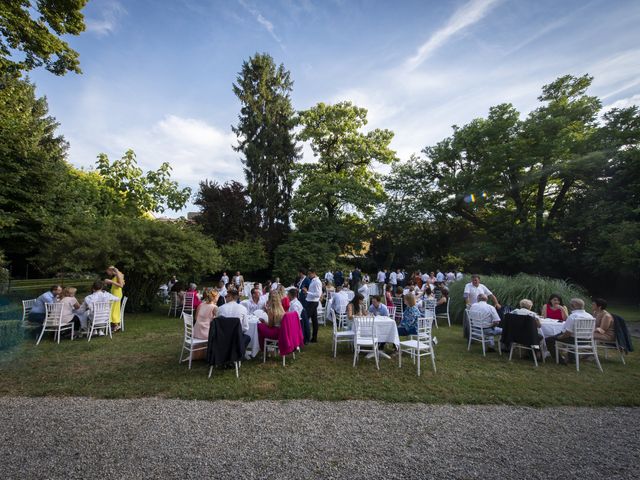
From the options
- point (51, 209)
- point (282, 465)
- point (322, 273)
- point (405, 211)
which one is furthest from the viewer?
point (405, 211)

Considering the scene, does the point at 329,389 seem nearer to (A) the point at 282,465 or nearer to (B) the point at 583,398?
(A) the point at 282,465

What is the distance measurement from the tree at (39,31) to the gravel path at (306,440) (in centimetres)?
1009

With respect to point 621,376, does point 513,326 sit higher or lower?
higher

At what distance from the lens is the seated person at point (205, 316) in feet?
19.3

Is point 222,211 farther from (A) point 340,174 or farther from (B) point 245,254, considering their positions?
(A) point 340,174

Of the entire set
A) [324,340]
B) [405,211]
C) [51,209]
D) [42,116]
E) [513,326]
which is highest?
[42,116]

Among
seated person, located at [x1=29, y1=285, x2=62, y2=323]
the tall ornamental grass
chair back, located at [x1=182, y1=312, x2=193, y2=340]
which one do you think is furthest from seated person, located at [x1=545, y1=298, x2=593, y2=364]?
seated person, located at [x1=29, y1=285, x2=62, y2=323]

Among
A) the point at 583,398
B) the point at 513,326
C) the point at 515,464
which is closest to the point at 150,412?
the point at 515,464

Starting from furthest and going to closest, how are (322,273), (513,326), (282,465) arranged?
(322,273)
(513,326)
(282,465)

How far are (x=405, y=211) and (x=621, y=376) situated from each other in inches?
863

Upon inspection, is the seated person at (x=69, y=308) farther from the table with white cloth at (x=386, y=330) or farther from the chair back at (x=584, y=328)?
the chair back at (x=584, y=328)

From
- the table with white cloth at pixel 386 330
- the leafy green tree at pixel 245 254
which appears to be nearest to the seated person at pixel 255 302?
the table with white cloth at pixel 386 330

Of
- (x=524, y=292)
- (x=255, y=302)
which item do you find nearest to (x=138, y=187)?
(x=255, y=302)

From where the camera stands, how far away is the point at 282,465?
2941 mm
